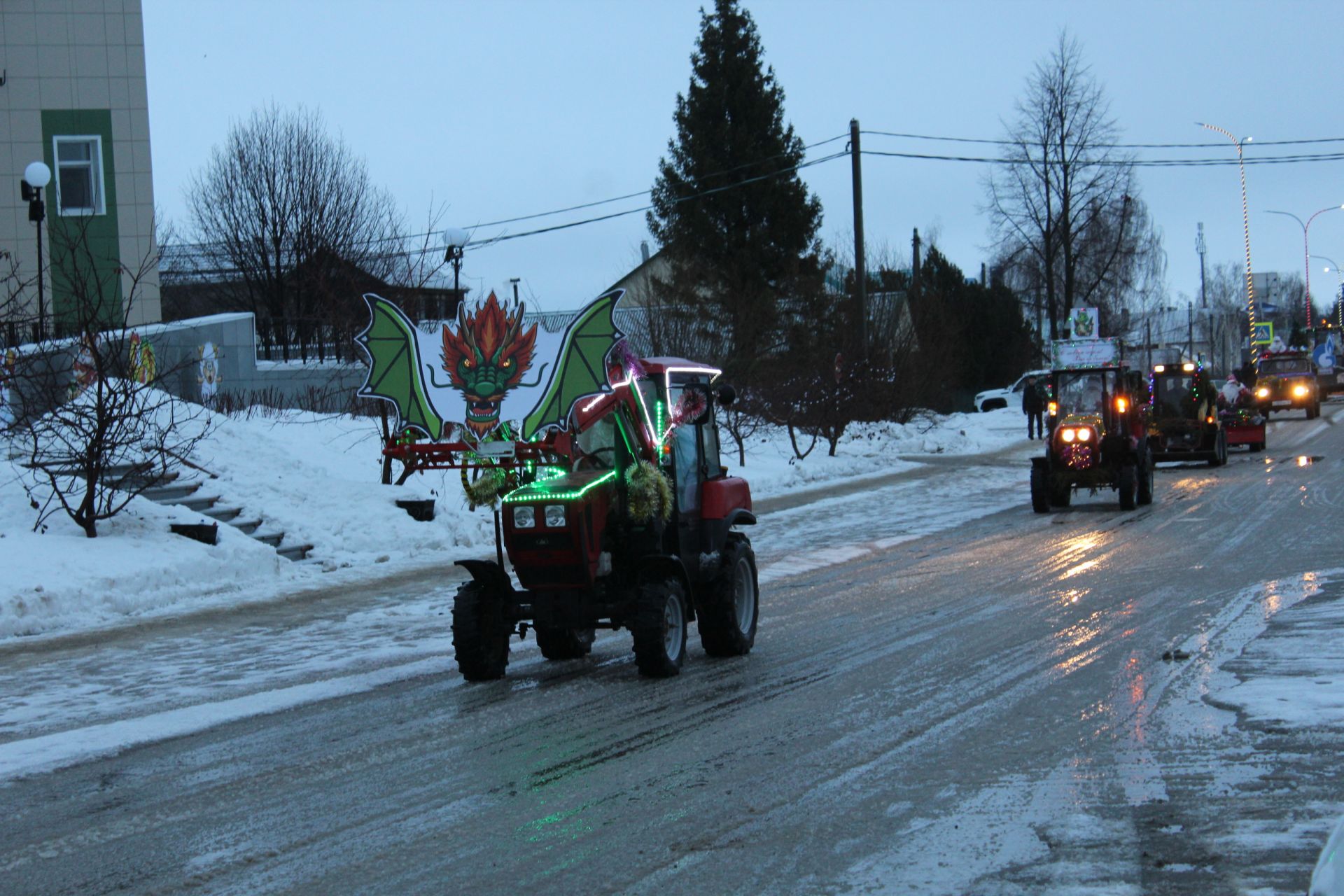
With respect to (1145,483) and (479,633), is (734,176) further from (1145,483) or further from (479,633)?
(479,633)

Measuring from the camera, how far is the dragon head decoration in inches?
374

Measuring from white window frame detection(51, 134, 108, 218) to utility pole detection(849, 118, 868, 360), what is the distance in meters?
18.1

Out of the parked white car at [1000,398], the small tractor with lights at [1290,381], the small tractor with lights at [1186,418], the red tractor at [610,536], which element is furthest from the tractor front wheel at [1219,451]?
the parked white car at [1000,398]

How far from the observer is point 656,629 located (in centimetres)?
920

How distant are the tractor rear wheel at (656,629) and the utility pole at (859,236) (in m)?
25.2

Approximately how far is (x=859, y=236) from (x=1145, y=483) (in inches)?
578

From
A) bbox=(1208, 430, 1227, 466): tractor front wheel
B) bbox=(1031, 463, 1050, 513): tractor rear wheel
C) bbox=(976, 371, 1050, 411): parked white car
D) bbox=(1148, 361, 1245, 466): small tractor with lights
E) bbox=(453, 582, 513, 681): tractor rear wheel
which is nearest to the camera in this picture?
bbox=(453, 582, 513, 681): tractor rear wheel

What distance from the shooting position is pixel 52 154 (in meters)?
33.8

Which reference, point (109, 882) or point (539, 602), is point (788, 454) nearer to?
point (539, 602)

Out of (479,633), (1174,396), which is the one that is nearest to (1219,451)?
(1174,396)

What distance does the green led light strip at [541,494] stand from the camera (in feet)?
29.9

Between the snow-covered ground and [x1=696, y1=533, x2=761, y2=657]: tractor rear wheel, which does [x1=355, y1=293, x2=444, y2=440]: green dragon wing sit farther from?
the snow-covered ground

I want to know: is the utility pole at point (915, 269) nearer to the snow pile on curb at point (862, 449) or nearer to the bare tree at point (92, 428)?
the snow pile on curb at point (862, 449)

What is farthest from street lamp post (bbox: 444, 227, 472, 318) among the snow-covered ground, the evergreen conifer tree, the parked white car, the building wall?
the parked white car
